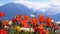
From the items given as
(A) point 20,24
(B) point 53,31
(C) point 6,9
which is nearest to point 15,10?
(C) point 6,9

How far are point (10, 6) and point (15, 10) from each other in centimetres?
21

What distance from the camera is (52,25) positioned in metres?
2.40

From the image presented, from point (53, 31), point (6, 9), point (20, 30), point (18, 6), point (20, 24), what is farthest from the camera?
point (18, 6)

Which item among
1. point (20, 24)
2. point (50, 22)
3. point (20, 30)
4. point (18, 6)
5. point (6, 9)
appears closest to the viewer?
point (20, 30)

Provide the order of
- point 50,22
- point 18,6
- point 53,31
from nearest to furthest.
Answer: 1. point 50,22
2. point 53,31
3. point 18,6

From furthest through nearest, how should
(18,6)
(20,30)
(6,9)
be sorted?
(18,6), (6,9), (20,30)

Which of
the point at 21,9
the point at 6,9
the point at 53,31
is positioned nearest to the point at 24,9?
the point at 21,9

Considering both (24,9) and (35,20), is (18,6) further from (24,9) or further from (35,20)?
(35,20)

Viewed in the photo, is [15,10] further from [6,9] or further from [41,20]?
[41,20]

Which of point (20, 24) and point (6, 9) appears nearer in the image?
point (20, 24)

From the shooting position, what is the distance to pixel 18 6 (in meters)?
4.68

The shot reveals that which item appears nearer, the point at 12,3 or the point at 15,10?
the point at 15,10

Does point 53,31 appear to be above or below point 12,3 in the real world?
below

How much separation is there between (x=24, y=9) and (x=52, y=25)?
6.90 ft
